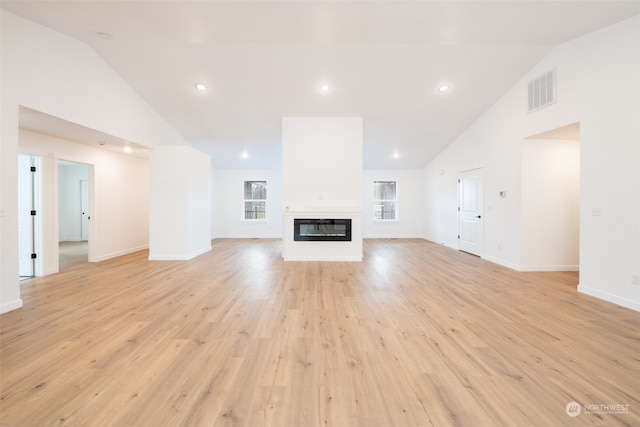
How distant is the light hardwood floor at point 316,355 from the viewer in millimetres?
1521

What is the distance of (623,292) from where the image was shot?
3.21m

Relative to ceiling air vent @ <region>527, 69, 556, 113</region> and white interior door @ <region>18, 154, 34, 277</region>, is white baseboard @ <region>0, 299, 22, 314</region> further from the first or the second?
ceiling air vent @ <region>527, 69, 556, 113</region>

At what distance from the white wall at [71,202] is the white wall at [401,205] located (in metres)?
9.34

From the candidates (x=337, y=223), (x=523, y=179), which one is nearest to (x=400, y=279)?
(x=337, y=223)

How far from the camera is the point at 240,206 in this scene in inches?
373

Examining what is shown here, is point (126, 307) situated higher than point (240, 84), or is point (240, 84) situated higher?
point (240, 84)

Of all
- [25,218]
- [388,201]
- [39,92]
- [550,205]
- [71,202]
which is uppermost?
[39,92]

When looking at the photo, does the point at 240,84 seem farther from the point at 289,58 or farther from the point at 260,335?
the point at 260,335

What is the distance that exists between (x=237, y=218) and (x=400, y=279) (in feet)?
22.4

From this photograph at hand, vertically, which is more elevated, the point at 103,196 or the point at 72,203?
the point at 103,196

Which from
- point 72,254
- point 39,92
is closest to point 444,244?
point 39,92

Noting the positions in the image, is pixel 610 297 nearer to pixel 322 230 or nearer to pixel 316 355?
pixel 316 355
